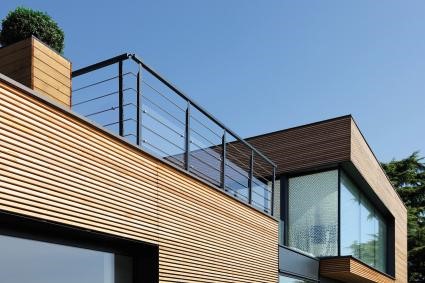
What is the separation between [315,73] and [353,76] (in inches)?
125

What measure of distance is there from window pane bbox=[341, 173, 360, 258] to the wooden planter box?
33.2 feet

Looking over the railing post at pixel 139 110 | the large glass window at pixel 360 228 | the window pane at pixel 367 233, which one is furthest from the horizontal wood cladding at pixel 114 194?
the window pane at pixel 367 233

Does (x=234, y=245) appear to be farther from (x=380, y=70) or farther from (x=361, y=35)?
(x=380, y=70)

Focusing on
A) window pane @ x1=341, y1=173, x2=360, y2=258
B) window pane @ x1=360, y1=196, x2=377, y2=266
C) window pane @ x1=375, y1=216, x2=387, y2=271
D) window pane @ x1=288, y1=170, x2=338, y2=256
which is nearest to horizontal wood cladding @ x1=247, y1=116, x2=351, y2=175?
window pane @ x1=288, y1=170, x2=338, y2=256

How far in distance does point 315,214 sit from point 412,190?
2531 centimetres

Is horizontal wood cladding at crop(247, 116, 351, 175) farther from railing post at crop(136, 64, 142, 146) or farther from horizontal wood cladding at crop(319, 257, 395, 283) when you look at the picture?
railing post at crop(136, 64, 142, 146)

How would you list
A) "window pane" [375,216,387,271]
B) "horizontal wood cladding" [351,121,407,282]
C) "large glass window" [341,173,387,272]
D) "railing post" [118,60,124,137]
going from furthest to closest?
"window pane" [375,216,387,271] → "horizontal wood cladding" [351,121,407,282] → "large glass window" [341,173,387,272] → "railing post" [118,60,124,137]

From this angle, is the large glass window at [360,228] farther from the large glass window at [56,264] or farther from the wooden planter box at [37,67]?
the wooden planter box at [37,67]

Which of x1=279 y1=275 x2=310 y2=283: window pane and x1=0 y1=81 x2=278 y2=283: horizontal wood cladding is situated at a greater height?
x1=0 y1=81 x2=278 y2=283: horizontal wood cladding

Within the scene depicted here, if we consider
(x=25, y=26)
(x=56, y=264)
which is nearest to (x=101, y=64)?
(x=25, y=26)

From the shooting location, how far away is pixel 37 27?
7.91m

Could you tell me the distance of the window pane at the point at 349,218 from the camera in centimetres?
1545

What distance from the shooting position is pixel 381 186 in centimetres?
1894

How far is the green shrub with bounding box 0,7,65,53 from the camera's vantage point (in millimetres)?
7891
